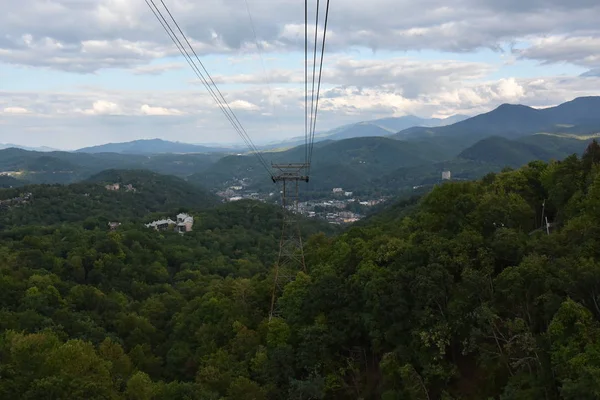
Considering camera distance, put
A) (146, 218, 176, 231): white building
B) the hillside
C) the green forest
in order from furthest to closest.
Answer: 1. the hillside
2. (146, 218, 176, 231): white building
3. the green forest

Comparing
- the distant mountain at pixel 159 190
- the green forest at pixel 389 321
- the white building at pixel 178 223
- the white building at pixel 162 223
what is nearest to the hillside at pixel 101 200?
the distant mountain at pixel 159 190

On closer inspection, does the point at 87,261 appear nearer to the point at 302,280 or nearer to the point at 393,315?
the point at 302,280

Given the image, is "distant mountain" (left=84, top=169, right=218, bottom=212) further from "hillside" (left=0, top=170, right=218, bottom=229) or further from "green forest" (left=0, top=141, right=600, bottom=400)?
"green forest" (left=0, top=141, right=600, bottom=400)

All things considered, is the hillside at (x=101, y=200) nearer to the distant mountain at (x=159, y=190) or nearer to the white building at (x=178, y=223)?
the distant mountain at (x=159, y=190)

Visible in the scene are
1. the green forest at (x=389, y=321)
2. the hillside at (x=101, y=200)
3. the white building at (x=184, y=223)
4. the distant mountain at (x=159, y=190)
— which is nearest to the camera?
the green forest at (x=389, y=321)

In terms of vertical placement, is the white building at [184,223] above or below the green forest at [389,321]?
below

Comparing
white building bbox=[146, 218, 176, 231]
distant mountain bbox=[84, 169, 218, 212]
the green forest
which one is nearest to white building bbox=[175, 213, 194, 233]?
white building bbox=[146, 218, 176, 231]

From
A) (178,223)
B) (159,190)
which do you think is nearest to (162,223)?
(178,223)

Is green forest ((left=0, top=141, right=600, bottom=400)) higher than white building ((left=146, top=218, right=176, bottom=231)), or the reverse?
green forest ((left=0, top=141, right=600, bottom=400))
